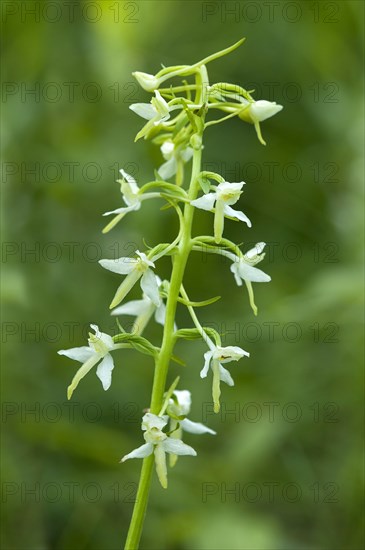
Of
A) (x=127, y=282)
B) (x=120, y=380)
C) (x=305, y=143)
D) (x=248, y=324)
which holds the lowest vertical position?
(x=120, y=380)

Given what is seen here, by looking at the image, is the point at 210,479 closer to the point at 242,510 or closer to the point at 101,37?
the point at 242,510

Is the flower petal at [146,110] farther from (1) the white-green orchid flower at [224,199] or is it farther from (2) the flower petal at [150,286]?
(2) the flower petal at [150,286]

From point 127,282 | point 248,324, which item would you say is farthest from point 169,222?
point 127,282

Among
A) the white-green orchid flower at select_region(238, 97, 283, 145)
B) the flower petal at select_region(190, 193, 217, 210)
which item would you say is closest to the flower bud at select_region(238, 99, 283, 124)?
the white-green orchid flower at select_region(238, 97, 283, 145)

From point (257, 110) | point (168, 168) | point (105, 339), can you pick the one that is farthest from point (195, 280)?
point (105, 339)

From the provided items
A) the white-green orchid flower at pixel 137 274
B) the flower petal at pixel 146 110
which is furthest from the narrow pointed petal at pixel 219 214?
the flower petal at pixel 146 110

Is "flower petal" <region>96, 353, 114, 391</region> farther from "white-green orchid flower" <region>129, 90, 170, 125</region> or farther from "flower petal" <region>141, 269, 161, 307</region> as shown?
"white-green orchid flower" <region>129, 90, 170, 125</region>

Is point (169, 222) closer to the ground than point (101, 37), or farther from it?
closer to the ground

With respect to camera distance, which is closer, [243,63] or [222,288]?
[222,288]
